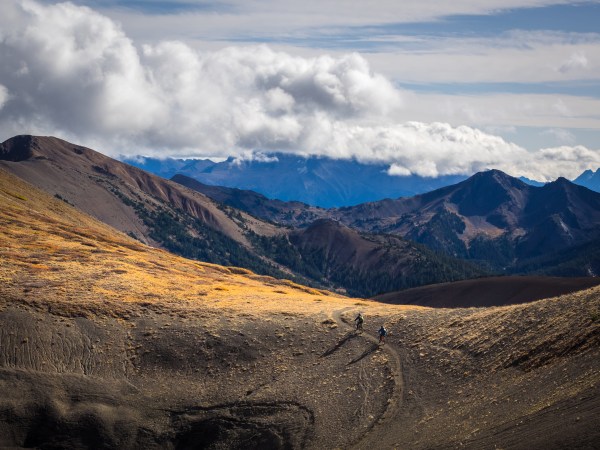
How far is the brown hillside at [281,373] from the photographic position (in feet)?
154

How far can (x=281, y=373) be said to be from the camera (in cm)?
6438

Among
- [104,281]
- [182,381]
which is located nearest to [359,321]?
[182,381]

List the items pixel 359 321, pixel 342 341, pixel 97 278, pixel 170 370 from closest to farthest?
pixel 170 370
pixel 342 341
pixel 359 321
pixel 97 278

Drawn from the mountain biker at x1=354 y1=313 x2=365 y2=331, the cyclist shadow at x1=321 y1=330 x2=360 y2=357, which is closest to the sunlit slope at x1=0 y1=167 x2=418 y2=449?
the cyclist shadow at x1=321 y1=330 x2=360 y2=357

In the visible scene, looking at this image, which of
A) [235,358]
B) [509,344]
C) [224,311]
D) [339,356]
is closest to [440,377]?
[509,344]

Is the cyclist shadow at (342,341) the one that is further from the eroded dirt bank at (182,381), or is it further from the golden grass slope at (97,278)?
the golden grass slope at (97,278)

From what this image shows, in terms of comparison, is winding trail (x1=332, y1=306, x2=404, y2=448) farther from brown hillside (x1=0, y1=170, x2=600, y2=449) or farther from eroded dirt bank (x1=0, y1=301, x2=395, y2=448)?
eroded dirt bank (x1=0, y1=301, x2=395, y2=448)

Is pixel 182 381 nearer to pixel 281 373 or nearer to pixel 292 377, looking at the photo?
pixel 281 373

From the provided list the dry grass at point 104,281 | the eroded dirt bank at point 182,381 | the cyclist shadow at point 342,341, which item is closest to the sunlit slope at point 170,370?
the eroded dirt bank at point 182,381

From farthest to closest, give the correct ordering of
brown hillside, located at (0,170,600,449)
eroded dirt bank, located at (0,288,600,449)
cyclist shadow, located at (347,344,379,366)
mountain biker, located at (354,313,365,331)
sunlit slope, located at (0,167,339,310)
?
sunlit slope, located at (0,167,339,310) < mountain biker, located at (354,313,365,331) < cyclist shadow, located at (347,344,379,366) < eroded dirt bank, located at (0,288,600,449) < brown hillside, located at (0,170,600,449)

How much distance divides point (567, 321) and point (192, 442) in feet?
134

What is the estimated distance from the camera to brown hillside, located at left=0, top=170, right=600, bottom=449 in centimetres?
4700

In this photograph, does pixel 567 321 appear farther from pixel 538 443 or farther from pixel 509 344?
pixel 538 443

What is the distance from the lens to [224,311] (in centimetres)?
7850
